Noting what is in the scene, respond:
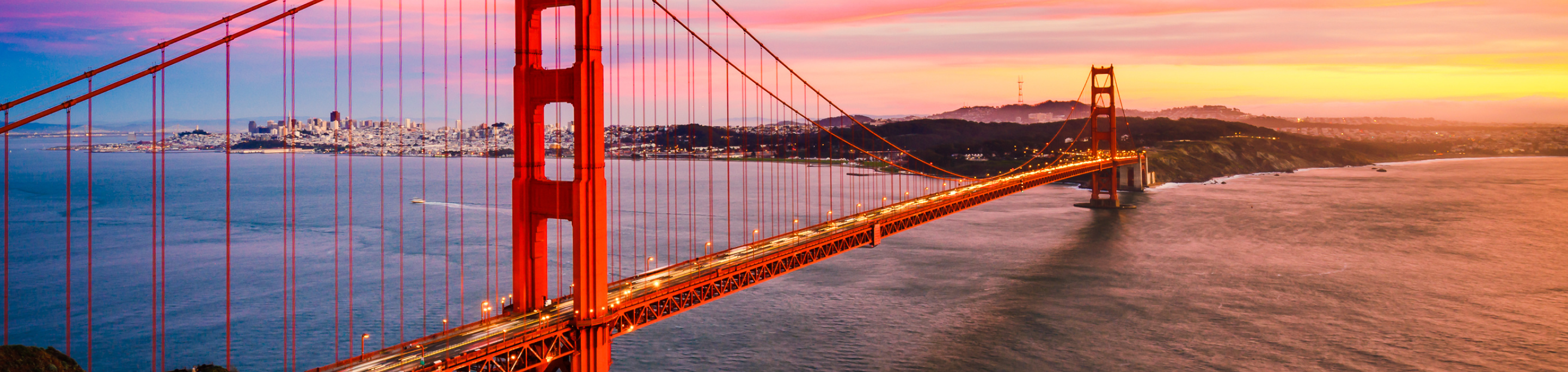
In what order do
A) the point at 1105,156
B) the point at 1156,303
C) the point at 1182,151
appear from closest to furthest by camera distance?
1. the point at 1156,303
2. the point at 1105,156
3. the point at 1182,151

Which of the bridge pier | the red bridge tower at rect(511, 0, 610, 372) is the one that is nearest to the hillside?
the bridge pier

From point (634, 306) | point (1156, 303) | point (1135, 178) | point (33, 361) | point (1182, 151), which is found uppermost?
point (1182, 151)

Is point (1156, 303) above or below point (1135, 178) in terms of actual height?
below

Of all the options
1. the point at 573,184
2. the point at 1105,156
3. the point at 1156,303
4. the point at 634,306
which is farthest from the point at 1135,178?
the point at 573,184

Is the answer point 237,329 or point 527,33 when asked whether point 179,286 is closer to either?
point 237,329

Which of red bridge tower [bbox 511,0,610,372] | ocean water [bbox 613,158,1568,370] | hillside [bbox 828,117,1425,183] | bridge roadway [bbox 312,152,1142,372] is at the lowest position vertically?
ocean water [bbox 613,158,1568,370]

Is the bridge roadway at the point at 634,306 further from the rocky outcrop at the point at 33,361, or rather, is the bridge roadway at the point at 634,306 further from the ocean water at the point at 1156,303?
the rocky outcrop at the point at 33,361

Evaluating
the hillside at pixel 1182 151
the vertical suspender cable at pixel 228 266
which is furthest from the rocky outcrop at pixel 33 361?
the hillside at pixel 1182 151

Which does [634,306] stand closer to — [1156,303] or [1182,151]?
[1156,303]

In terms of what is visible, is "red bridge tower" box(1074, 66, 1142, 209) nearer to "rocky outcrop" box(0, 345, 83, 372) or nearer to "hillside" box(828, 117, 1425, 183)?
"hillside" box(828, 117, 1425, 183)
